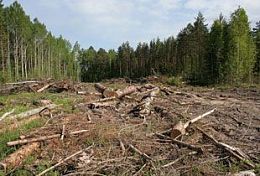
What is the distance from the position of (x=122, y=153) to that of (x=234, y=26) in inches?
1535

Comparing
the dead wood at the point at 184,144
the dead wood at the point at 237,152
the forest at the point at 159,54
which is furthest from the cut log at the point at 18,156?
the forest at the point at 159,54

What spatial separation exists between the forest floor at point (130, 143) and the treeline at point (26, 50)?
35.0 meters

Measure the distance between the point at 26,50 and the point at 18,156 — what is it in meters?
68.3

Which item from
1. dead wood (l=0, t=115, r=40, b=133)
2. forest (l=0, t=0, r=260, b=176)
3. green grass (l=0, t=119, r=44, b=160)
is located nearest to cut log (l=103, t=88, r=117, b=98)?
forest (l=0, t=0, r=260, b=176)

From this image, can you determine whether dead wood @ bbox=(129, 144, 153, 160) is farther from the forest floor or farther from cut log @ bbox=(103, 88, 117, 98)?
cut log @ bbox=(103, 88, 117, 98)

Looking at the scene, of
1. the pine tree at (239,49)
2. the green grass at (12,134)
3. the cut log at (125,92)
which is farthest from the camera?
the pine tree at (239,49)

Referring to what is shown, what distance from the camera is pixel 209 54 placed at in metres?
47.8

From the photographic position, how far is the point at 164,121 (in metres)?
11.4

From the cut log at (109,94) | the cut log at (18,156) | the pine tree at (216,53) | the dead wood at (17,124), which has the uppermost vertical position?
the pine tree at (216,53)

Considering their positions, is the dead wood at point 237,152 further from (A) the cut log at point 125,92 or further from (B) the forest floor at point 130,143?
(A) the cut log at point 125,92

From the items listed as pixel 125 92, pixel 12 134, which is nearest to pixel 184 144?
pixel 12 134

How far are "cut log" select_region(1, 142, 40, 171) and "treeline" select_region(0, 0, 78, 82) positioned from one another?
123ft

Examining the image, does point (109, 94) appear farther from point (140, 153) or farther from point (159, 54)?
point (159, 54)

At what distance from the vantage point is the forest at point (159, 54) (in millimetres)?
44438
